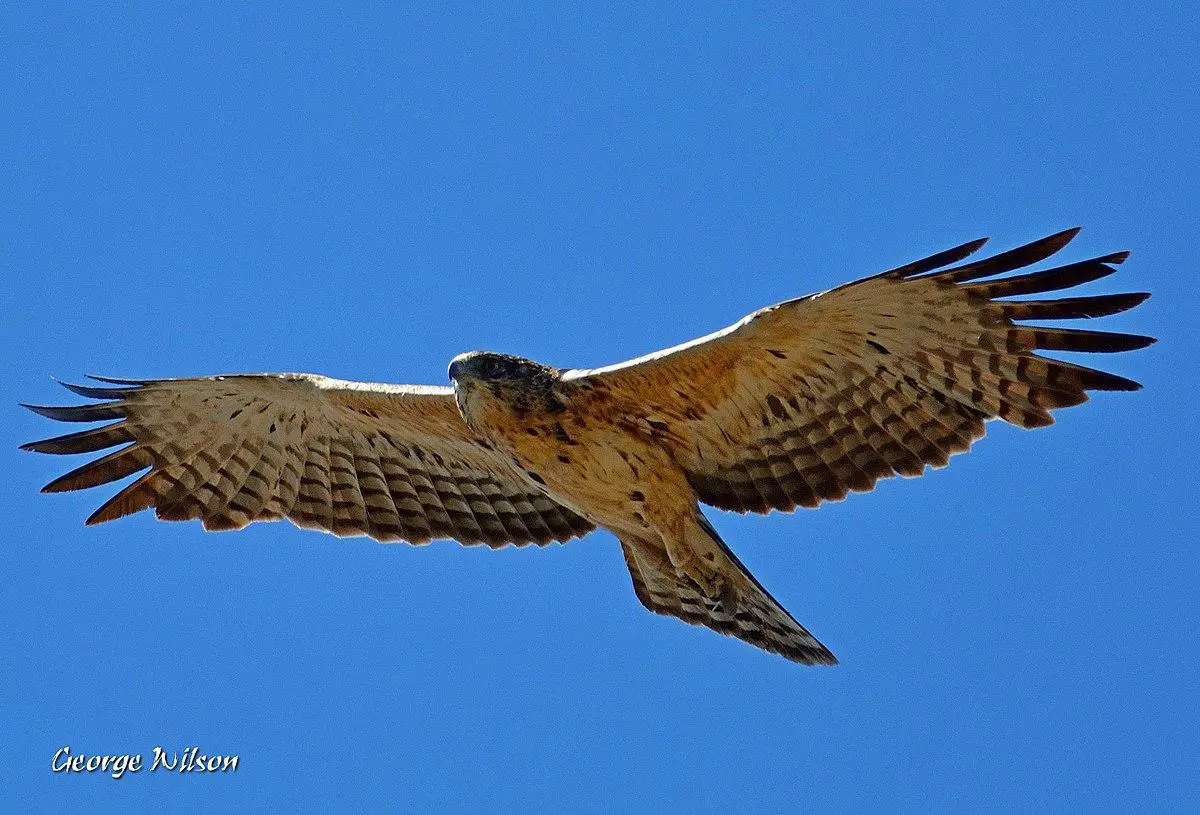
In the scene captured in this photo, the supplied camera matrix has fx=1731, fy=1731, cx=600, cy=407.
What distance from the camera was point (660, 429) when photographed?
9.92 meters

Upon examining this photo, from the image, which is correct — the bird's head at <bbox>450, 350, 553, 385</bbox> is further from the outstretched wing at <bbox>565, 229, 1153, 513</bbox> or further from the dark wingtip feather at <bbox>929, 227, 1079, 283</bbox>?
the dark wingtip feather at <bbox>929, 227, 1079, 283</bbox>

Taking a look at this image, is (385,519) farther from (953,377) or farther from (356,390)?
(953,377)

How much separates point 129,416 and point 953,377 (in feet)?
17.4

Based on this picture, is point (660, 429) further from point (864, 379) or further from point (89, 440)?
point (89, 440)

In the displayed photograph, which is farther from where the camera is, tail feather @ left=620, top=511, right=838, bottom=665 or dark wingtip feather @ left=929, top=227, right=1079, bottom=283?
tail feather @ left=620, top=511, right=838, bottom=665

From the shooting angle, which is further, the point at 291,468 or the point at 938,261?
the point at 291,468

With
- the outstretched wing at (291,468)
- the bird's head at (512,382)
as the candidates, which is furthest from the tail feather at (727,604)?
the bird's head at (512,382)

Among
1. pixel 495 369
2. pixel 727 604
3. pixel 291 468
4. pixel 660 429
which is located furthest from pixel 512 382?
pixel 291 468

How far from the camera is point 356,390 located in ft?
34.5

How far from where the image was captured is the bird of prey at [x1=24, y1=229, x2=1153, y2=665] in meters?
9.32

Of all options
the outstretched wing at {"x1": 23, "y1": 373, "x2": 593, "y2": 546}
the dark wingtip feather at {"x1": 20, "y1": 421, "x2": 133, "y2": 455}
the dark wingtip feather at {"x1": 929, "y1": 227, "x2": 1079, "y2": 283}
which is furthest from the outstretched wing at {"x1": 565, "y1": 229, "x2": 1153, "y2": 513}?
the dark wingtip feather at {"x1": 20, "y1": 421, "x2": 133, "y2": 455}

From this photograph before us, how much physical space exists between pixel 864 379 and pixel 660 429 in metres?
1.19

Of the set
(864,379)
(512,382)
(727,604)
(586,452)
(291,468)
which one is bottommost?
(727,604)

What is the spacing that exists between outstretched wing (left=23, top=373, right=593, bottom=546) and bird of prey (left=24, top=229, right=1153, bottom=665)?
1 centimetres
